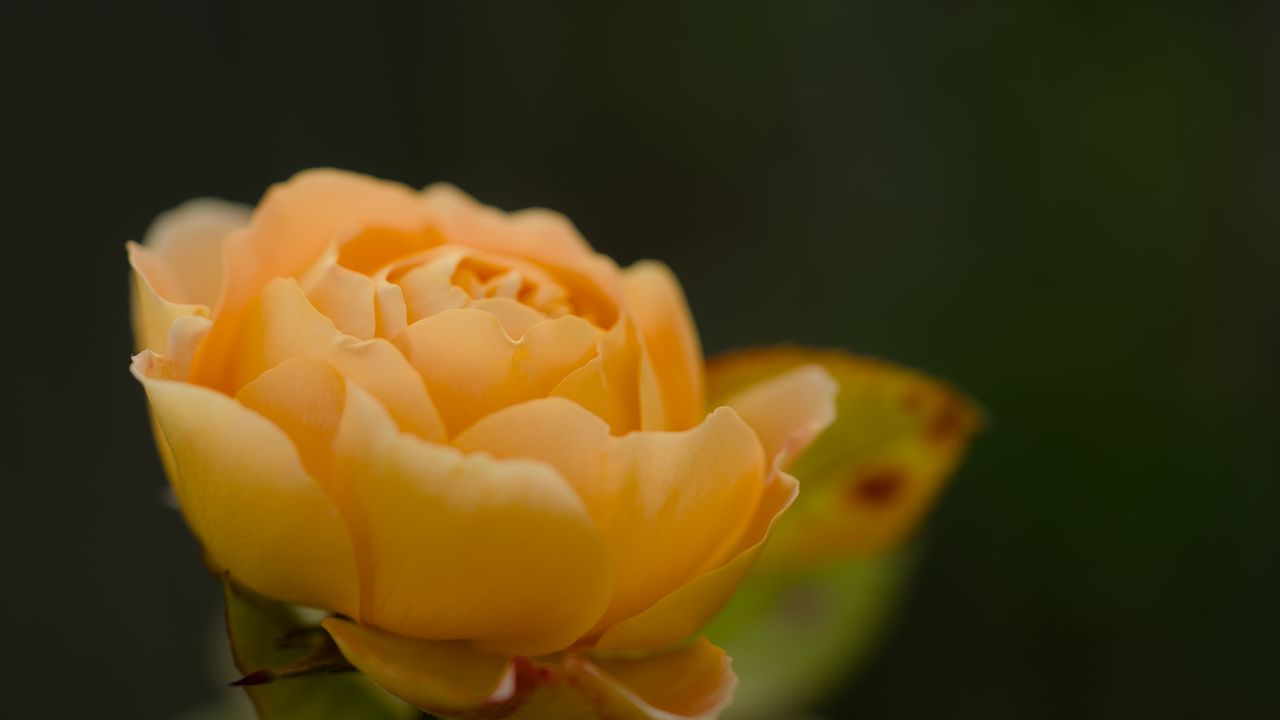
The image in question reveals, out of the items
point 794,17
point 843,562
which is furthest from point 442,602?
point 794,17

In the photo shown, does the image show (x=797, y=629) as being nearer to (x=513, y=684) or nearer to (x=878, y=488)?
(x=878, y=488)

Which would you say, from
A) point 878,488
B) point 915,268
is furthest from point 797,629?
point 915,268

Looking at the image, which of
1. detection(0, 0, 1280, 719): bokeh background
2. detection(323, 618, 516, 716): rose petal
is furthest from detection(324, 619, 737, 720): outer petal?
detection(0, 0, 1280, 719): bokeh background

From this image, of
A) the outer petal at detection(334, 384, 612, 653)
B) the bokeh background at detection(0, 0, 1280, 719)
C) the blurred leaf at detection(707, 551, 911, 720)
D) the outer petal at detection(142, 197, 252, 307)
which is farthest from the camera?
the bokeh background at detection(0, 0, 1280, 719)

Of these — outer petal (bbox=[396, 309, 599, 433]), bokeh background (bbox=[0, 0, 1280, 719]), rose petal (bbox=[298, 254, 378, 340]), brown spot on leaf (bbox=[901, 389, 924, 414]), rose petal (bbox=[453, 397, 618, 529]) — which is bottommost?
bokeh background (bbox=[0, 0, 1280, 719])

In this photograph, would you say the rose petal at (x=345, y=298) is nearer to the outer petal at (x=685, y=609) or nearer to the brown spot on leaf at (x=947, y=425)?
the outer petal at (x=685, y=609)

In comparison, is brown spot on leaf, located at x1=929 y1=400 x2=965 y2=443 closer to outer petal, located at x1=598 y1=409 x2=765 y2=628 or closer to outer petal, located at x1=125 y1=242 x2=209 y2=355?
outer petal, located at x1=598 y1=409 x2=765 y2=628

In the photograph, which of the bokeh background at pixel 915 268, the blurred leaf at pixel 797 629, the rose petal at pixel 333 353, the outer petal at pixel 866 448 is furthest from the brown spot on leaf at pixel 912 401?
the bokeh background at pixel 915 268
